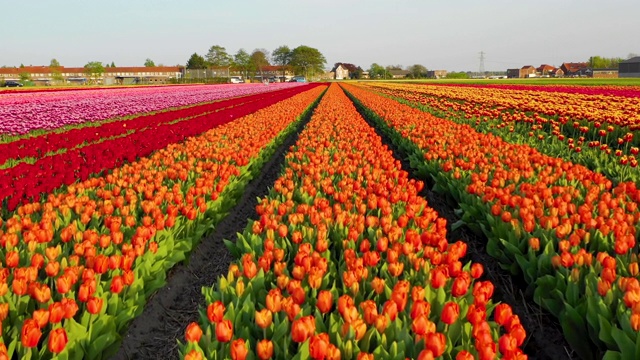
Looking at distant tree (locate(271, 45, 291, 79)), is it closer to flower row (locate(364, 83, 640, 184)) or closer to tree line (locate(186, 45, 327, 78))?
tree line (locate(186, 45, 327, 78))

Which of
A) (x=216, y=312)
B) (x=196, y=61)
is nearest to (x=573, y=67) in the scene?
(x=196, y=61)

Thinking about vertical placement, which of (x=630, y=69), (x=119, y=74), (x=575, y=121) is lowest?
(x=575, y=121)

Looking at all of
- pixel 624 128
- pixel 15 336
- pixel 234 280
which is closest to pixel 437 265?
pixel 234 280

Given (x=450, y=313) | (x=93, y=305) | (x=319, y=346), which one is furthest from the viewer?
(x=93, y=305)

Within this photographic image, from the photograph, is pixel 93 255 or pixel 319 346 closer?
pixel 319 346

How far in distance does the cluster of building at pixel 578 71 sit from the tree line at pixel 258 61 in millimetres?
72756

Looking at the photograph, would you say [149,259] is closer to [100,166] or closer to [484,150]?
[100,166]

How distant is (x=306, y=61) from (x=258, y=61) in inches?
614

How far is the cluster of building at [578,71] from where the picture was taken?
96.7 meters

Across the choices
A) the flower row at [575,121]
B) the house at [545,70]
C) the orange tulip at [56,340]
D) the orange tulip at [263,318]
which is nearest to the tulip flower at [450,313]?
the orange tulip at [263,318]

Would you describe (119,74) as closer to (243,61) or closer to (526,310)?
(243,61)

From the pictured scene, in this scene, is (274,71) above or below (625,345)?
above

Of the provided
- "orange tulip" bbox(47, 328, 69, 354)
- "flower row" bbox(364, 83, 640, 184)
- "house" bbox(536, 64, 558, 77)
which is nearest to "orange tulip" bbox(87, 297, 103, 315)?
"orange tulip" bbox(47, 328, 69, 354)

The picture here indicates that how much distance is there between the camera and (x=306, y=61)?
144 meters
